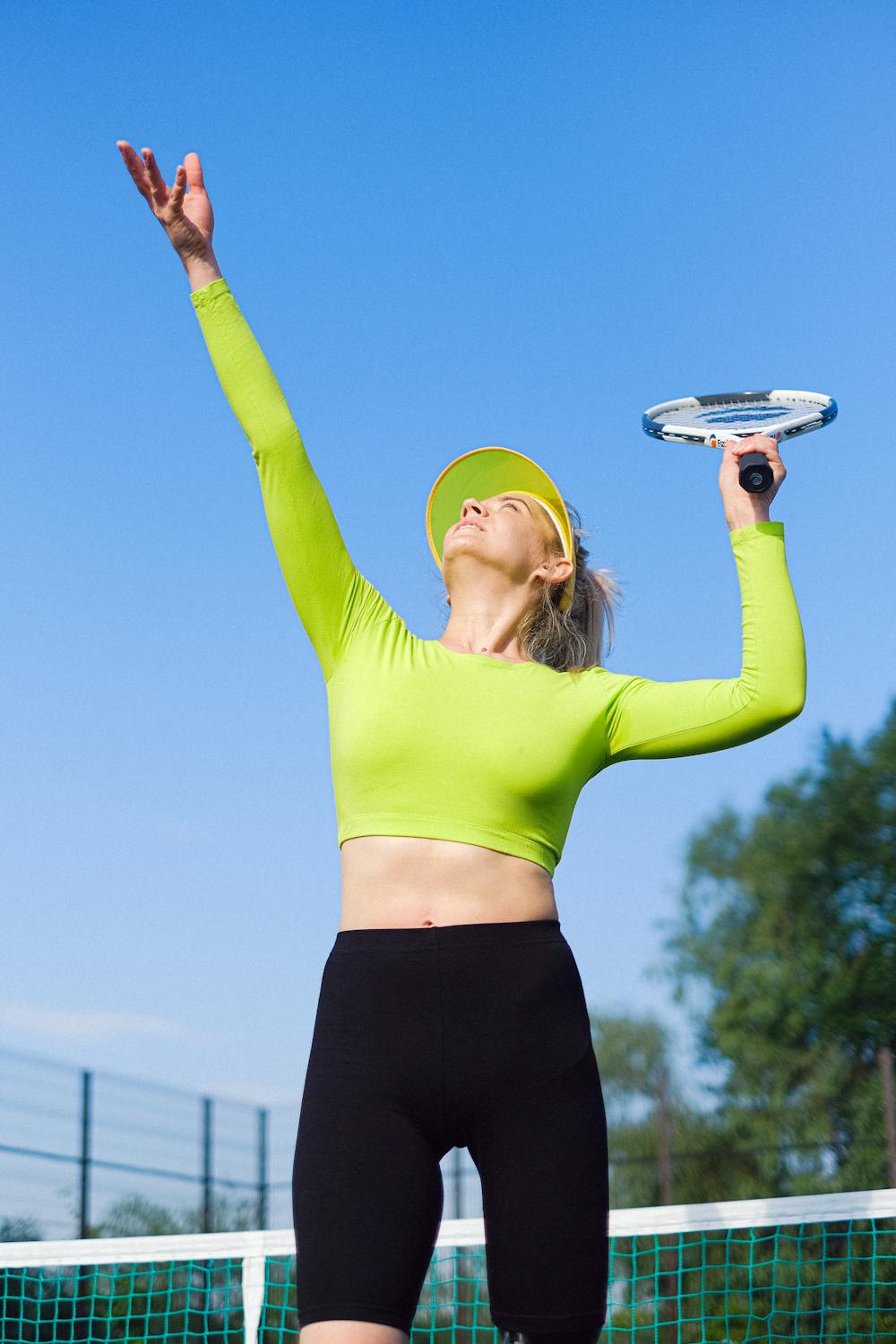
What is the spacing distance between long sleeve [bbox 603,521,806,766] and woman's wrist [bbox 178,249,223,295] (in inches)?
46.1

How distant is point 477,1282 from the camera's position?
7070mm

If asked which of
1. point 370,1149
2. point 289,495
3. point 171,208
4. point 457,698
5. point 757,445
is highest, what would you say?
point 171,208

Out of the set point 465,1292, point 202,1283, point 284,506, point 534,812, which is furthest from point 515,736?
point 465,1292

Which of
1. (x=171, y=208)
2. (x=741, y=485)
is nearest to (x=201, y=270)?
(x=171, y=208)

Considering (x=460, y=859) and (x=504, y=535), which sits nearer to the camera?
(x=460, y=859)

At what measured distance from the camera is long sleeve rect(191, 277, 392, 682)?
279 centimetres

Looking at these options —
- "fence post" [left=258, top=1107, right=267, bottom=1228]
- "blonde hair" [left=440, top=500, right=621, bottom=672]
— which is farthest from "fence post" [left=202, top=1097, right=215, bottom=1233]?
"blonde hair" [left=440, top=500, right=621, bottom=672]

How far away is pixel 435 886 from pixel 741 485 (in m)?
1.04

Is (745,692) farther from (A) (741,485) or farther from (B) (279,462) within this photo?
(B) (279,462)

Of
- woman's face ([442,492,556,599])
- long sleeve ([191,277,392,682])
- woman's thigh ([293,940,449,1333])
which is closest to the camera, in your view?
woman's thigh ([293,940,449,1333])

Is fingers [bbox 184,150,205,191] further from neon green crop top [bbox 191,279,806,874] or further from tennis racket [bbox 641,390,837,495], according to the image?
tennis racket [bbox 641,390,837,495]

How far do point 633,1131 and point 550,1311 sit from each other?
25148 millimetres

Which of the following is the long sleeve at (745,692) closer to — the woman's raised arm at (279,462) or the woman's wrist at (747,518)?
the woman's wrist at (747,518)

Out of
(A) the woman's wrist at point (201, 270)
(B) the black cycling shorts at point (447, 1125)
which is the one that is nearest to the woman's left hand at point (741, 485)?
(B) the black cycling shorts at point (447, 1125)
